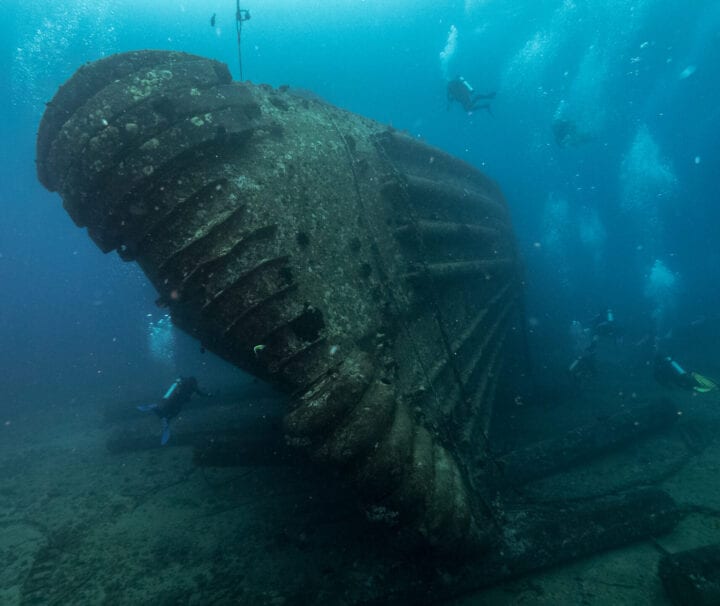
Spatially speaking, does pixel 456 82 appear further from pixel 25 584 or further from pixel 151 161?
pixel 25 584

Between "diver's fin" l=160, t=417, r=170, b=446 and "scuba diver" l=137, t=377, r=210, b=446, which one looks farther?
"scuba diver" l=137, t=377, r=210, b=446

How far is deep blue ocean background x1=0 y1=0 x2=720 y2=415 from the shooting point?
98.6 feet

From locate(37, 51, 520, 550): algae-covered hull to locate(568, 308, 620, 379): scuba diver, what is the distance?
669 cm

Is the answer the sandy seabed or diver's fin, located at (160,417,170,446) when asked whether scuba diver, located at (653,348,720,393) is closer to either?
the sandy seabed

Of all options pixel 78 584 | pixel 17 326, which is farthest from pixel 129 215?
pixel 17 326

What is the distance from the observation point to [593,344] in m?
10.4

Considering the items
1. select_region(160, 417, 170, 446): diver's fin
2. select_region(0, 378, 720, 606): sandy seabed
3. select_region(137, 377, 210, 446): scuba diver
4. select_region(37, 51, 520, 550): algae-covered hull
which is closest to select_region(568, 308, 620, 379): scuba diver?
select_region(0, 378, 720, 606): sandy seabed

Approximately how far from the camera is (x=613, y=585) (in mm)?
3842

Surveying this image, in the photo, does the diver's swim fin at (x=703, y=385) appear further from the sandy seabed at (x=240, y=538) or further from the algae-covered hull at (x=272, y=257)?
the algae-covered hull at (x=272, y=257)

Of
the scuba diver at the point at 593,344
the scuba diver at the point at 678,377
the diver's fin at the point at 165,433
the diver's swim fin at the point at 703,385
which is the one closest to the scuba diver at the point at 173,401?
the diver's fin at the point at 165,433

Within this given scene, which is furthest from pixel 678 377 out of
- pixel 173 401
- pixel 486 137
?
pixel 486 137

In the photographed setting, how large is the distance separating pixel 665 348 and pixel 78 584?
58.1 feet

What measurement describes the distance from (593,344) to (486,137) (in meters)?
76.8

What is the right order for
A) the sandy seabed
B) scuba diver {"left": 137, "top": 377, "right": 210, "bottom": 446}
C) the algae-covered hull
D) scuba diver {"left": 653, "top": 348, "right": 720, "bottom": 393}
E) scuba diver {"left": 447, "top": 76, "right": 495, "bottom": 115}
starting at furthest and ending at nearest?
scuba diver {"left": 447, "top": 76, "right": 495, "bottom": 115}
scuba diver {"left": 653, "top": 348, "right": 720, "bottom": 393}
scuba diver {"left": 137, "top": 377, "right": 210, "bottom": 446}
the sandy seabed
the algae-covered hull
